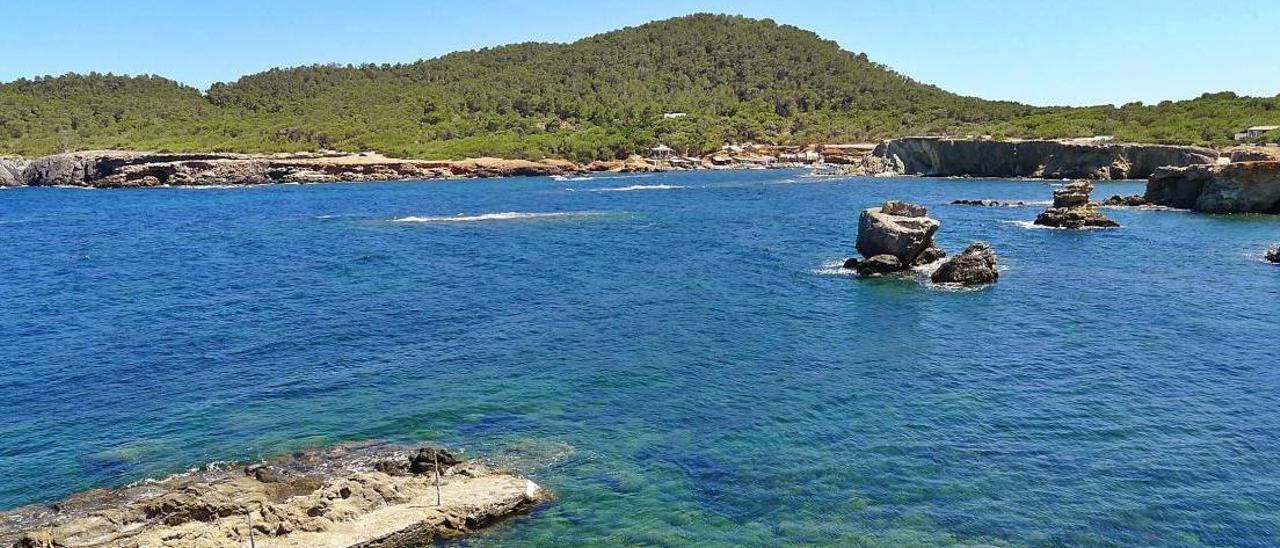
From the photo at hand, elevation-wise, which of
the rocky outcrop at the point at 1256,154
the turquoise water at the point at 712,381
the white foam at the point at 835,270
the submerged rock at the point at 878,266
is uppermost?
the rocky outcrop at the point at 1256,154

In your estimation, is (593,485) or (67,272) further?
(67,272)

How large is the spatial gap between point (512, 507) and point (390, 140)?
18959 cm

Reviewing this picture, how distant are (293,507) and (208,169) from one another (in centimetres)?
16434

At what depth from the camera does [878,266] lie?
50.7m

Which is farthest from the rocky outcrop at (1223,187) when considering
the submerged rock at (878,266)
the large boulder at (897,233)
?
the submerged rock at (878,266)

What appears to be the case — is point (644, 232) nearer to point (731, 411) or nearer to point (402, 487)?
point (731, 411)

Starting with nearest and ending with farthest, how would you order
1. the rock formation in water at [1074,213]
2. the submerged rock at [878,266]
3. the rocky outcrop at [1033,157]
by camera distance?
the submerged rock at [878,266]
the rock formation in water at [1074,213]
the rocky outcrop at [1033,157]

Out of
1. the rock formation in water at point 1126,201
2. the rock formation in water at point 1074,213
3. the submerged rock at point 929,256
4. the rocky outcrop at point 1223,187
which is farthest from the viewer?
the rock formation in water at point 1126,201

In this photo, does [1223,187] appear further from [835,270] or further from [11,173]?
[11,173]

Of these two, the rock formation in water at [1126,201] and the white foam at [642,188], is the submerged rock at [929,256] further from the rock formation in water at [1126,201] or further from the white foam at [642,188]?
the white foam at [642,188]

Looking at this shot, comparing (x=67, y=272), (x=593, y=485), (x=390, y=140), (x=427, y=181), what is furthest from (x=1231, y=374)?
(x=390, y=140)

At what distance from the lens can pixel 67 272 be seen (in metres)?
57.4

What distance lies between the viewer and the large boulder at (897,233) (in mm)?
51812

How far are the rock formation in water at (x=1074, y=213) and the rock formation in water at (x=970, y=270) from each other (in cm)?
2737
